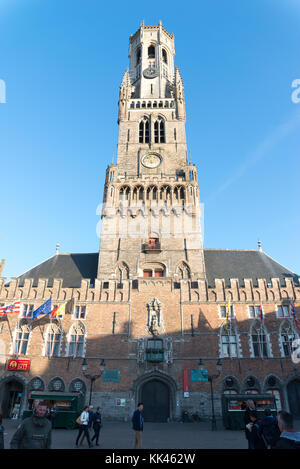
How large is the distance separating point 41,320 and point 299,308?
77.0ft

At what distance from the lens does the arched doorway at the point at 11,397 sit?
2411cm

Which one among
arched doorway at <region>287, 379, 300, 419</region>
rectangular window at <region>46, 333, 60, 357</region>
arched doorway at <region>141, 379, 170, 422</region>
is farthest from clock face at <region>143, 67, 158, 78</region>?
arched doorway at <region>287, 379, 300, 419</region>

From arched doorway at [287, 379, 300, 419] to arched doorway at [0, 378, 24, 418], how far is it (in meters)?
22.0

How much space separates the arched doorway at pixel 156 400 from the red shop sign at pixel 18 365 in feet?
32.7

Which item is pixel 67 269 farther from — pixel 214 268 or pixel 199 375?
pixel 199 375

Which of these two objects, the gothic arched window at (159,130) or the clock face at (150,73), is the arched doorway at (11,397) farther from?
the clock face at (150,73)

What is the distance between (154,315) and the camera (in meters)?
26.6

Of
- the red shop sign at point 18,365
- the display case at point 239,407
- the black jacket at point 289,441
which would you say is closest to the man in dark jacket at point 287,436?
the black jacket at point 289,441

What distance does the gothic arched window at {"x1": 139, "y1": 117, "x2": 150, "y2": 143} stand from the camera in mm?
39572

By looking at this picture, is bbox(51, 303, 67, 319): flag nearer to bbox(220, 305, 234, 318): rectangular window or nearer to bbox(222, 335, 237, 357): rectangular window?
bbox(220, 305, 234, 318): rectangular window

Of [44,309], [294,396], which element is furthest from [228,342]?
[44,309]

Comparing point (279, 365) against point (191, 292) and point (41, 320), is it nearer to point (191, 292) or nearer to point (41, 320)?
point (191, 292)

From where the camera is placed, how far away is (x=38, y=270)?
32.3 m
